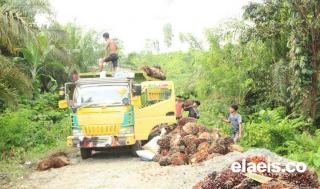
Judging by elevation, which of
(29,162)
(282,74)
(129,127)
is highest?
(282,74)

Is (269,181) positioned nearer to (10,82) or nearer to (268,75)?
(10,82)

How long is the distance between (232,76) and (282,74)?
11.2 ft

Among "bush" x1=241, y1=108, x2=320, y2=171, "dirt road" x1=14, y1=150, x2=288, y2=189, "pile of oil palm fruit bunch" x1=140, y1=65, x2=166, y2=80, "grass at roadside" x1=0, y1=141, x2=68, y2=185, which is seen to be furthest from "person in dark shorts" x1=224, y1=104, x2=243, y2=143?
"grass at roadside" x1=0, y1=141, x2=68, y2=185

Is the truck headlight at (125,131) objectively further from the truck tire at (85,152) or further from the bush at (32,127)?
the bush at (32,127)

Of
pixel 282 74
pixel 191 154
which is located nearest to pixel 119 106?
pixel 191 154

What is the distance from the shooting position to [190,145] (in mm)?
13438

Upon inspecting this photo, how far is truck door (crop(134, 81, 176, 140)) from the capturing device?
14.8 m

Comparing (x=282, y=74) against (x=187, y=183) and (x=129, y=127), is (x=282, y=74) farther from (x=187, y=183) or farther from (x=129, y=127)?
(x=187, y=183)

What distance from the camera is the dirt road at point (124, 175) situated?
10.6m

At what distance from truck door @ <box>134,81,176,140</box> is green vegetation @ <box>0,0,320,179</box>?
2.39 meters

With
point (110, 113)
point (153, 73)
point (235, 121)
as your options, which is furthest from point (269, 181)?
point (153, 73)

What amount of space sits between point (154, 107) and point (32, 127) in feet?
20.0

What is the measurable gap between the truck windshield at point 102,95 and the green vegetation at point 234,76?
1.54 metres

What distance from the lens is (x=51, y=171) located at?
520 inches
